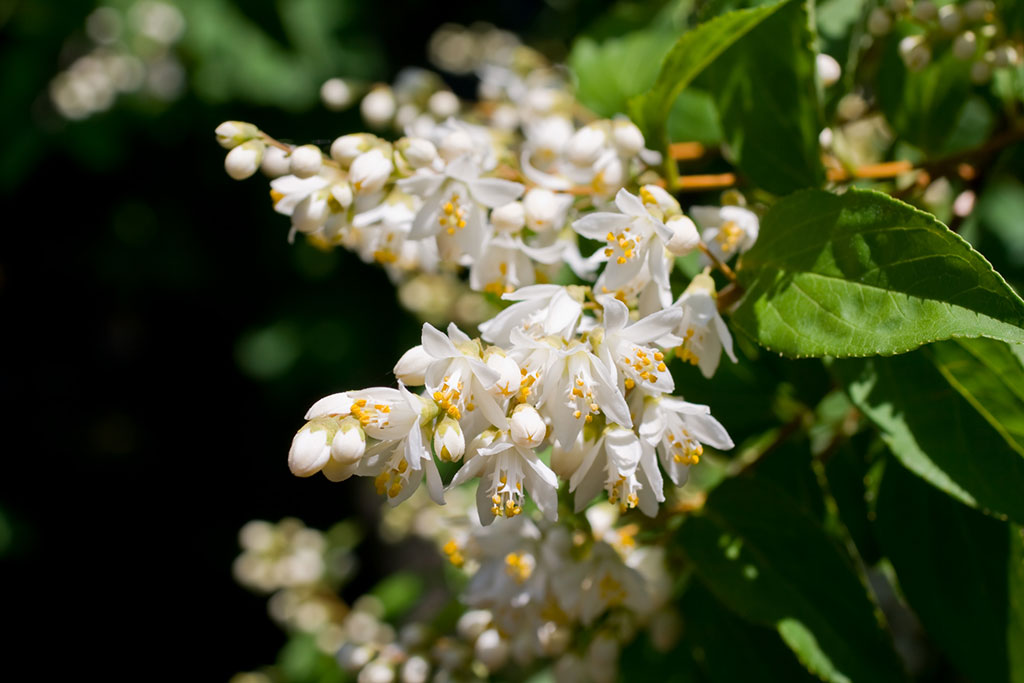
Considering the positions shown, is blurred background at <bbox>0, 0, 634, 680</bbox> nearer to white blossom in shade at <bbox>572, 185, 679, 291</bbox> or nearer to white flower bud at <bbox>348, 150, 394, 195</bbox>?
white flower bud at <bbox>348, 150, 394, 195</bbox>

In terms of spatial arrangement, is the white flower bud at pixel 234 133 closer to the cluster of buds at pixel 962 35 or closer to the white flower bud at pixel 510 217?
the white flower bud at pixel 510 217

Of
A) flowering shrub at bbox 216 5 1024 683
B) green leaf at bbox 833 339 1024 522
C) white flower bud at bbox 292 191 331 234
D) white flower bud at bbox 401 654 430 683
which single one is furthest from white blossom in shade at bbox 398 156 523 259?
white flower bud at bbox 401 654 430 683

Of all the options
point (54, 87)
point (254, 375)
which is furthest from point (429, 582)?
point (54, 87)

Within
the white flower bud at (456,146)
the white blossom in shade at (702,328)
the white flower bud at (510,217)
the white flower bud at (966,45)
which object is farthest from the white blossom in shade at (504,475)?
the white flower bud at (966,45)

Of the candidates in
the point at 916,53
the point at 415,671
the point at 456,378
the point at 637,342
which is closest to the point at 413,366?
the point at 456,378

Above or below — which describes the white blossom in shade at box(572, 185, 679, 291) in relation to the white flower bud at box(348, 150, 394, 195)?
below

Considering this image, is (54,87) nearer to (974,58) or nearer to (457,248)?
(457,248)
